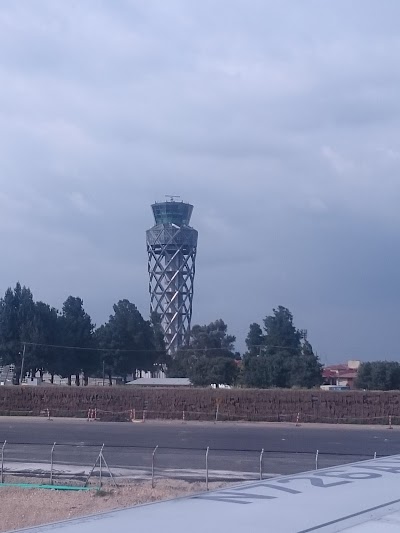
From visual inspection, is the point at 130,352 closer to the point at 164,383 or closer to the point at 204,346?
the point at 164,383

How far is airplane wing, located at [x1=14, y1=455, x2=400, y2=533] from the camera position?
5359 mm

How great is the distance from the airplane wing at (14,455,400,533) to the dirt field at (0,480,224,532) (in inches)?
490

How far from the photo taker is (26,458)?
31.8 m

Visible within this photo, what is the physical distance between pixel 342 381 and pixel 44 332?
47311mm

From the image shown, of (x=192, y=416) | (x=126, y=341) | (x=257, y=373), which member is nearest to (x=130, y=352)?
(x=126, y=341)

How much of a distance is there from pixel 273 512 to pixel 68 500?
16775 mm

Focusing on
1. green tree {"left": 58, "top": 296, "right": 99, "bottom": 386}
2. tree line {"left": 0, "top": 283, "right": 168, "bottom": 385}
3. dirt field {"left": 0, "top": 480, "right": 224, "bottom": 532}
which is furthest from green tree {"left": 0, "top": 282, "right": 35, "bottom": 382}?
dirt field {"left": 0, "top": 480, "right": 224, "bottom": 532}

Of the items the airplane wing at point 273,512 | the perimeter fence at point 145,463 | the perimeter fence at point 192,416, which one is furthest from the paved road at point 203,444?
the airplane wing at point 273,512

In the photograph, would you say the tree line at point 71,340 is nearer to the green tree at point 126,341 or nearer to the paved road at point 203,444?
the green tree at point 126,341

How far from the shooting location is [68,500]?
21.7m

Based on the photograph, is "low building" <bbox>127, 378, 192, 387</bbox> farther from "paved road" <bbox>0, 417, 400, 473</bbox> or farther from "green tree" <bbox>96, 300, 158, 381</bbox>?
"paved road" <bbox>0, 417, 400, 473</bbox>

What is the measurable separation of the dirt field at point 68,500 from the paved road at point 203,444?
488cm

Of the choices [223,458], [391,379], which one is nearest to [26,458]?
[223,458]

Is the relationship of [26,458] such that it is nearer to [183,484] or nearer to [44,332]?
[183,484]
